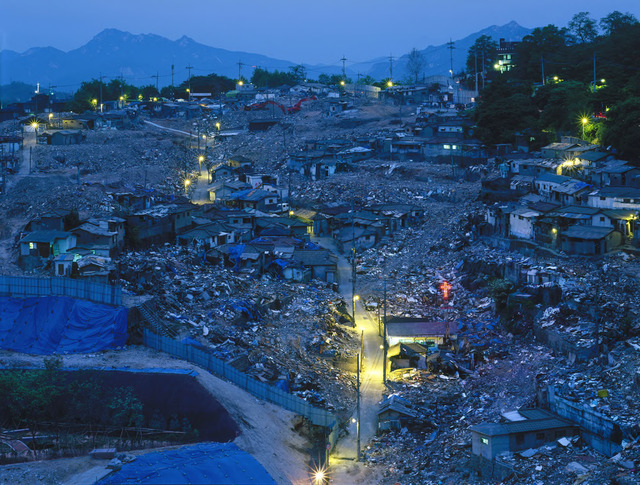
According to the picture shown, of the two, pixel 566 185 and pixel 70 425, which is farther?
pixel 566 185

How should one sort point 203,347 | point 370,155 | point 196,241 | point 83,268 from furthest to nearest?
point 370,155 < point 196,241 < point 83,268 < point 203,347

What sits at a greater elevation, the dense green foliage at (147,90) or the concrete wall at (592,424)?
the dense green foliage at (147,90)

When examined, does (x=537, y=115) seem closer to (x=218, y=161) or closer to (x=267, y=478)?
(x=218, y=161)

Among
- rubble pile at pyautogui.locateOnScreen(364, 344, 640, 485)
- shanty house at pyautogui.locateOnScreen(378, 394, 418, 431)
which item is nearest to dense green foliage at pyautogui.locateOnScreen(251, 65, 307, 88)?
rubble pile at pyautogui.locateOnScreen(364, 344, 640, 485)

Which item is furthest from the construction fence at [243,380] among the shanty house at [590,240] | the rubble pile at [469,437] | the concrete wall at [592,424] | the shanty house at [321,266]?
the shanty house at [590,240]

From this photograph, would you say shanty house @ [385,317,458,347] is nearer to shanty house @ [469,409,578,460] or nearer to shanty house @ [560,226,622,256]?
shanty house @ [560,226,622,256]

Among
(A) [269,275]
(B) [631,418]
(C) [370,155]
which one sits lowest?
(B) [631,418]

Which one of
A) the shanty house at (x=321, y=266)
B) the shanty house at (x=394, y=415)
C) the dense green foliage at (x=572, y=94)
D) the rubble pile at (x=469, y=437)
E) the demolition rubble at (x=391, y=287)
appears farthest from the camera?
the dense green foliage at (x=572, y=94)

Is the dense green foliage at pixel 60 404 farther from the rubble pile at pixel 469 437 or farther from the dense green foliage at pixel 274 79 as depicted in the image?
the dense green foliage at pixel 274 79

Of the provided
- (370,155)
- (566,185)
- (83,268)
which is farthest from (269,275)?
(370,155)
